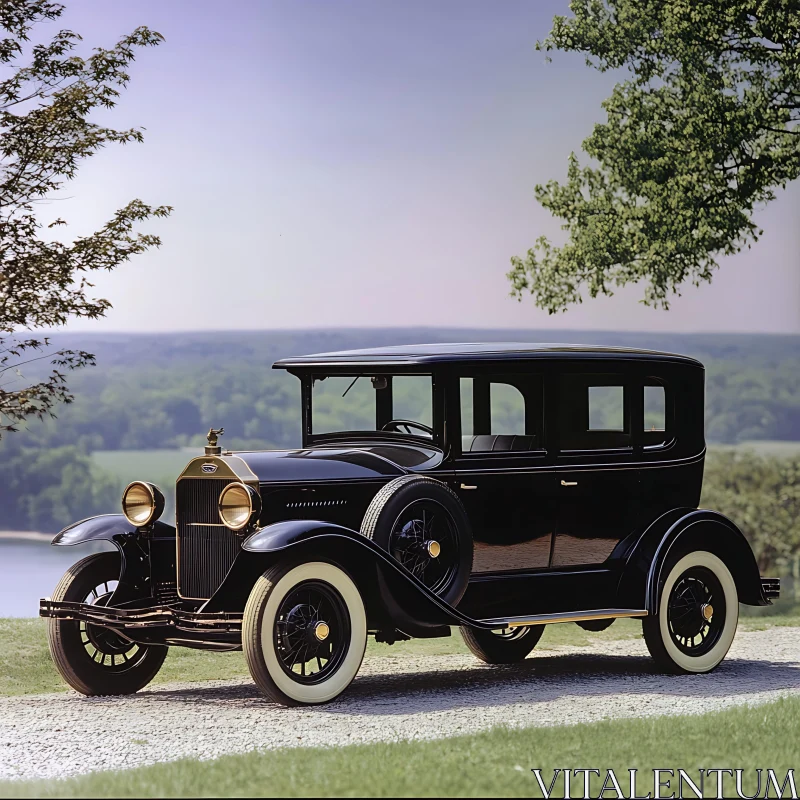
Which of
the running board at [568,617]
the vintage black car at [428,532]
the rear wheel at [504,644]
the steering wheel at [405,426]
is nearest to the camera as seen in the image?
the vintage black car at [428,532]

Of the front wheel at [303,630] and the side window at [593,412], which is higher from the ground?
the side window at [593,412]

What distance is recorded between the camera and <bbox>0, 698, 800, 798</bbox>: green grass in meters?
5.95

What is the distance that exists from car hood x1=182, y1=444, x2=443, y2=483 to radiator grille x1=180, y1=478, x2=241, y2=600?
0.11m

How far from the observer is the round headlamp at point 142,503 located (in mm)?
9227

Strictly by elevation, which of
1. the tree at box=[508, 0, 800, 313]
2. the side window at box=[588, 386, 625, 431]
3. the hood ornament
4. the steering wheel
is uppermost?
the tree at box=[508, 0, 800, 313]

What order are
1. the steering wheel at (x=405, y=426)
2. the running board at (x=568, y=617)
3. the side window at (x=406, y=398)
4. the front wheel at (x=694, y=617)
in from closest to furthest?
the running board at (x=568, y=617) < the side window at (x=406, y=398) < the steering wheel at (x=405, y=426) < the front wheel at (x=694, y=617)

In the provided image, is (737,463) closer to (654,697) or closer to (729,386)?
(729,386)

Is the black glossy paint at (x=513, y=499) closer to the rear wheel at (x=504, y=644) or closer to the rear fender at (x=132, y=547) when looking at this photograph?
the rear fender at (x=132, y=547)

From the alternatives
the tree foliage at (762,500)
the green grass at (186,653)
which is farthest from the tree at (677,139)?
the tree foliage at (762,500)

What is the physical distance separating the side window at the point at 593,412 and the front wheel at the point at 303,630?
2.34 meters

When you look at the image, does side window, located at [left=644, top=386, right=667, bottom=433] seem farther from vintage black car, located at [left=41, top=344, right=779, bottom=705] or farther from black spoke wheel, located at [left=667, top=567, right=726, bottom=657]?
black spoke wheel, located at [left=667, top=567, right=726, bottom=657]

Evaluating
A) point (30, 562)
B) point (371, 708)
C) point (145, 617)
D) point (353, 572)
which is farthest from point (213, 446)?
point (30, 562)

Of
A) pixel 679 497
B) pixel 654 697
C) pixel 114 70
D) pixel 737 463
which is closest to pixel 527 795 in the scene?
pixel 654 697

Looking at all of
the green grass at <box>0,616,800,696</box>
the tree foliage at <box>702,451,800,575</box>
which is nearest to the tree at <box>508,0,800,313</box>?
the green grass at <box>0,616,800,696</box>
